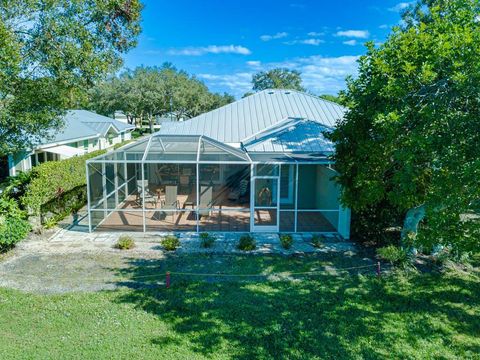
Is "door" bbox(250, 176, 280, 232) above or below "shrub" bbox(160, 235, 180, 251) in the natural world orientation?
above

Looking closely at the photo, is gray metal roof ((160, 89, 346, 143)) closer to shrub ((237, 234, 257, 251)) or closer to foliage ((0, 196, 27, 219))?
shrub ((237, 234, 257, 251))

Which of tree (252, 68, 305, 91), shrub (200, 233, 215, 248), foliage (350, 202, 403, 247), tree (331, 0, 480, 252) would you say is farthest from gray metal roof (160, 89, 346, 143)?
tree (252, 68, 305, 91)

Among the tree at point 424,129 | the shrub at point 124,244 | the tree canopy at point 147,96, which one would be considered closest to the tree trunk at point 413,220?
Answer: the tree at point 424,129

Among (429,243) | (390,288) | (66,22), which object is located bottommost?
(390,288)

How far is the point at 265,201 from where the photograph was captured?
14.4 metres

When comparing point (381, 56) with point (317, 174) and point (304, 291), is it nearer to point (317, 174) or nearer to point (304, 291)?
point (304, 291)

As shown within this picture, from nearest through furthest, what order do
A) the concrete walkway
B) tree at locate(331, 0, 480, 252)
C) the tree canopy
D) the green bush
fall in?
1. tree at locate(331, 0, 480, 252)
2. the concrete walkway
3. the green bush
4. the tree canopy

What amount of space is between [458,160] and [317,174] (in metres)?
11.0

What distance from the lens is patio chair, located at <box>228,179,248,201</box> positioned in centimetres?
1678

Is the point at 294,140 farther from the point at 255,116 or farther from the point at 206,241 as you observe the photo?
the point at 206,241

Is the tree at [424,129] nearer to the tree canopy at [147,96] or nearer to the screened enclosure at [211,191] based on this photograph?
the screened enclosure at [211,191]

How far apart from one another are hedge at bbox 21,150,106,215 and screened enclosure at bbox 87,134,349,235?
1.75 metres

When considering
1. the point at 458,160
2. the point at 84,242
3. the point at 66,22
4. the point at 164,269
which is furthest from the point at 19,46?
the point at 458,160

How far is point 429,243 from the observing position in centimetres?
664
